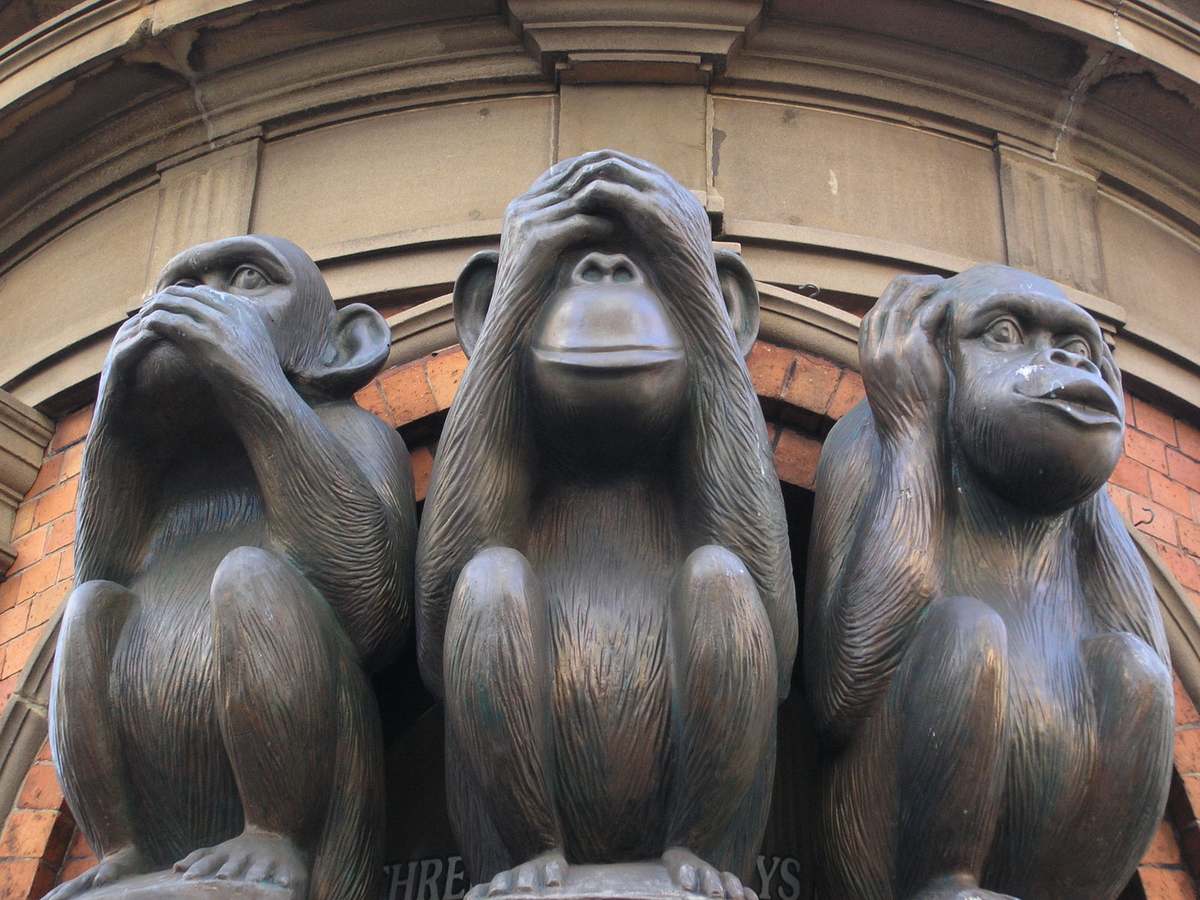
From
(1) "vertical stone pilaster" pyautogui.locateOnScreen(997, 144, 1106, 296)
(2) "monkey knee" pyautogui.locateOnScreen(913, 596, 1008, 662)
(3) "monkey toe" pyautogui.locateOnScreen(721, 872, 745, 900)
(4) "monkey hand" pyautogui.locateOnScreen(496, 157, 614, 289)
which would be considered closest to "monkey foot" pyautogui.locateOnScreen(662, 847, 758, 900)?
(3) "monkey toe" pyautogui.locateOnScreen(721, 872, 745, 900)

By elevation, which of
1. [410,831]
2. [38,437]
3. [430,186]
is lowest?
[410,831]

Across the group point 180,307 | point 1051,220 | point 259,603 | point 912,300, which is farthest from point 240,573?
point 1051,220

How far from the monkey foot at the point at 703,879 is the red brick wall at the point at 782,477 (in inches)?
49.0

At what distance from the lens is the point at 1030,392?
2693 mm

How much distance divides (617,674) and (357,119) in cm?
232

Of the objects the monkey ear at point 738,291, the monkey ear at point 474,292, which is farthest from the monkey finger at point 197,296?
the monkey ear at point 738,291

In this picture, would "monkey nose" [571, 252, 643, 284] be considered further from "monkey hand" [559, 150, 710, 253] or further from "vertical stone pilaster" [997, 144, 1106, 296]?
"vertical stone pilaster" [997, 144, 1106, 296]

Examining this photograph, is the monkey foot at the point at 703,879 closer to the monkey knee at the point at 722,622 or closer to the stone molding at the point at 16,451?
the monkey knee at the point at 722,622

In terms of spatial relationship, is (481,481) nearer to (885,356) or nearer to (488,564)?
(488,564)

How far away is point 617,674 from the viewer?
98.3 inches

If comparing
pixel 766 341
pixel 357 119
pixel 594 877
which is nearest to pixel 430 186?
pixel 357 119

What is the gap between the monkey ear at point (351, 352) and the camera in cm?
308

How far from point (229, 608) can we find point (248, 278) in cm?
85

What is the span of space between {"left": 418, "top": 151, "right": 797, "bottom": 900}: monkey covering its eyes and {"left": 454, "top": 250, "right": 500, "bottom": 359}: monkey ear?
21 cm
